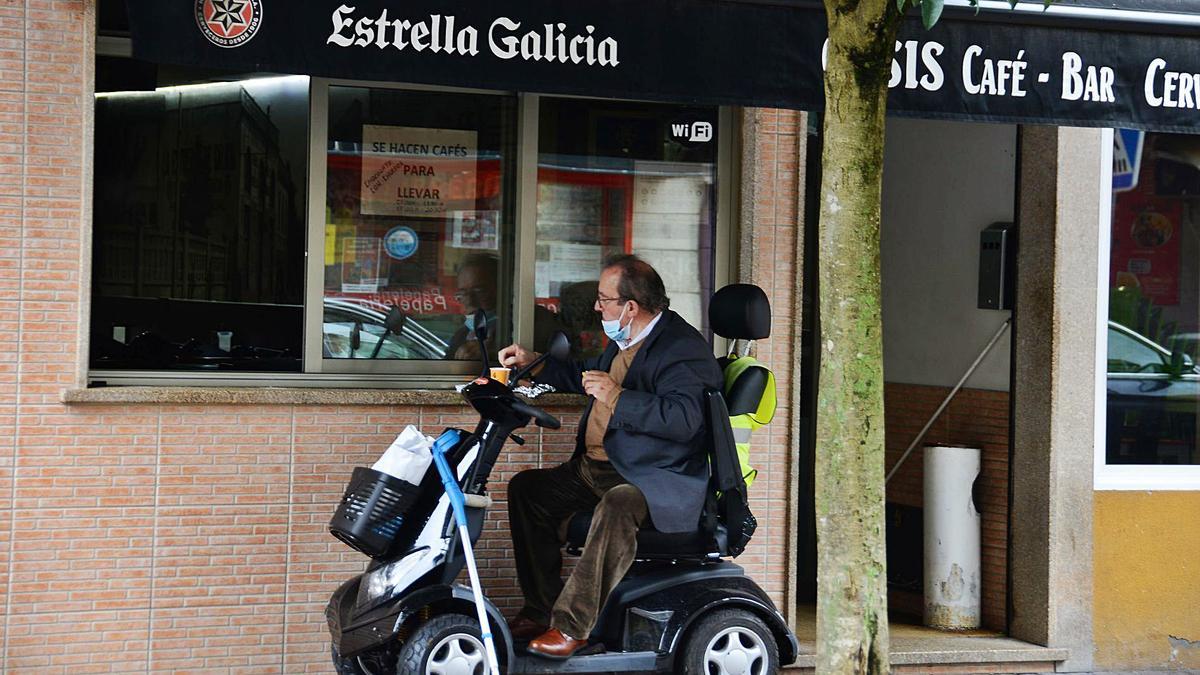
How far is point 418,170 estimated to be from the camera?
24.5ft

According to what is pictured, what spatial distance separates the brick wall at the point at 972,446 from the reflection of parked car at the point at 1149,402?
604 mm

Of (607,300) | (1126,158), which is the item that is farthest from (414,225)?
(1126,158)

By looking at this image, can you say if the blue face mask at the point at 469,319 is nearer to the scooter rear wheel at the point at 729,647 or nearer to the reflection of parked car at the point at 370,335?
the reflection of parked car at the point at 370,335

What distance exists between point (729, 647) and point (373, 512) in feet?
5.25

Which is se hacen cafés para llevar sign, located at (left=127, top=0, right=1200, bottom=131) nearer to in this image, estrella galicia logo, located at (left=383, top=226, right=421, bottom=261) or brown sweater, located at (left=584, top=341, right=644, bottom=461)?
brown sweater, located at (left=584, top=341, right=644, bottom=461)

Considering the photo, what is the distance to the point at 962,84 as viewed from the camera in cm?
662

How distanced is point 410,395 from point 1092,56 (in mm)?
3597

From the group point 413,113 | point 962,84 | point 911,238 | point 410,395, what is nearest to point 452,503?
point 410,395

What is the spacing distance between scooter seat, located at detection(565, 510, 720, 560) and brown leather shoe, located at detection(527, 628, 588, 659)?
41 centimetres

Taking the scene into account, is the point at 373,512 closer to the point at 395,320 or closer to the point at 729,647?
the point at 729,647

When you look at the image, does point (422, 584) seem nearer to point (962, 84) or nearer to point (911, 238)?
point (962, 84)

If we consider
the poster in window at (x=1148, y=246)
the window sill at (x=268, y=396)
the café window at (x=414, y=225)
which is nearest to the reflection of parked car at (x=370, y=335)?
the café window at (x=414, y=225)

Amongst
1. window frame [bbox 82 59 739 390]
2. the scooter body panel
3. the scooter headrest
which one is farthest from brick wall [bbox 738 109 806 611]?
the scooter body panel

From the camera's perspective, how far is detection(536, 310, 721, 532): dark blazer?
5855 millimetres
